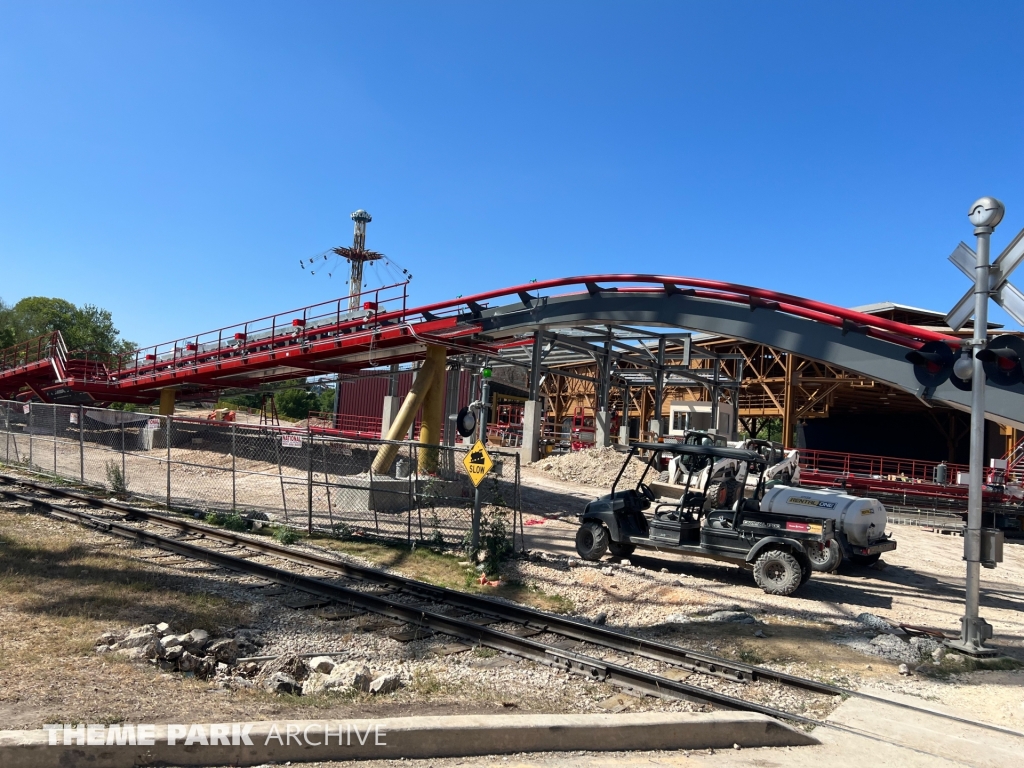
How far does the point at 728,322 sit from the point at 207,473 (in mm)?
14838

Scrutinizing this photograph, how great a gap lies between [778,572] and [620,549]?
8.45 feet

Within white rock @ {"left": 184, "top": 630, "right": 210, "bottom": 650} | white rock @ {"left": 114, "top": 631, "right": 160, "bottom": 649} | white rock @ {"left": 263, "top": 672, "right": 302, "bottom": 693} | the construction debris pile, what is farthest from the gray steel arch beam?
white rock @ {"left": 114, "top": 631, "right": 160, "bottom": 649}

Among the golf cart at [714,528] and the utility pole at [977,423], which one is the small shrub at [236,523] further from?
the utility pole at [977,423]

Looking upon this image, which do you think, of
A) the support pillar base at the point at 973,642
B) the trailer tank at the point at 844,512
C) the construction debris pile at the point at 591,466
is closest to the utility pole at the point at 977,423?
the support pillar base at the point at 973,642

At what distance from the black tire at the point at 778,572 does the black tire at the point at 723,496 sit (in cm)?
102

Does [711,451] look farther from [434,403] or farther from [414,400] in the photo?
[434,403]

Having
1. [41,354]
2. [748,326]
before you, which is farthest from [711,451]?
[41,354]

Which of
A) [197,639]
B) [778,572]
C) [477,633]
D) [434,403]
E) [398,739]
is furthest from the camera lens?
[434,403]

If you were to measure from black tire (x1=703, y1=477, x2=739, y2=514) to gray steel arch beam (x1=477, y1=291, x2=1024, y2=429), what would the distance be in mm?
2285

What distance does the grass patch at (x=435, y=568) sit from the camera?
1005 centimetres

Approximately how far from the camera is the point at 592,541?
1230 cm

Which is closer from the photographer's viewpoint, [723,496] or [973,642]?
[973,642]

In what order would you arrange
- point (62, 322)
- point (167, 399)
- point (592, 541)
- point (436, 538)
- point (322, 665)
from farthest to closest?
point (62, 322), point (167, 399), point (436, 538), point (592, 541), point (322, 665)

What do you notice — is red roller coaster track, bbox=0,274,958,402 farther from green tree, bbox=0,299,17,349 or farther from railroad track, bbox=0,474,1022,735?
green tree, bbox=0,299,17,349
